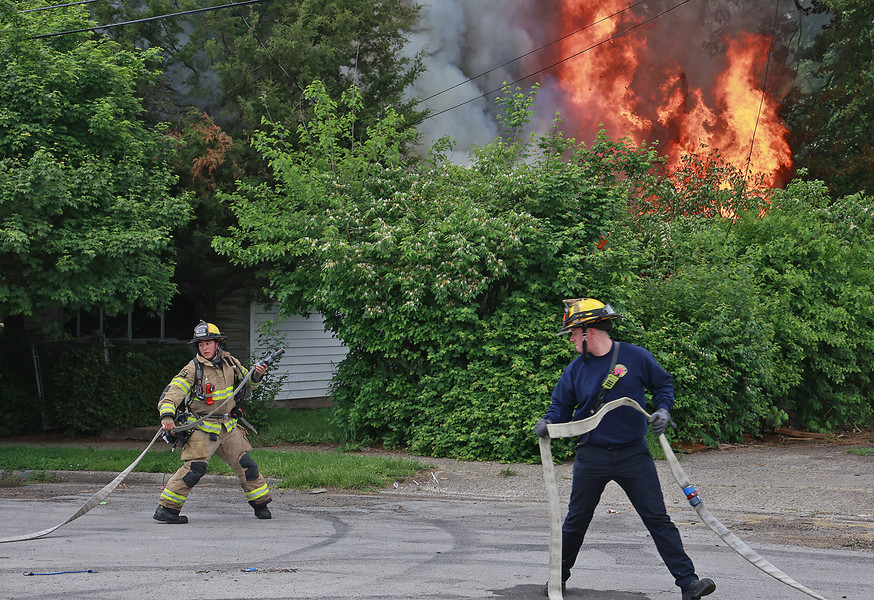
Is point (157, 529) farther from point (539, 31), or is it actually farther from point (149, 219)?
point (539, 31)

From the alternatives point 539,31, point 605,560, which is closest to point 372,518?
point 605,560

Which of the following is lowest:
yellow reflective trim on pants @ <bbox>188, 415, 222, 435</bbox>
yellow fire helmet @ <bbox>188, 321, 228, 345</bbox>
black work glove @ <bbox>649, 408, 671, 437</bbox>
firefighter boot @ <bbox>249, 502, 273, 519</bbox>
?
firefighter boot @ <bbox>249, 502, 273, 519</bbox>

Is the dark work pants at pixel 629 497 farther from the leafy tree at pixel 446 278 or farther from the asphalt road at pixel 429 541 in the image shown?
the leafy tree at pixel 446 278

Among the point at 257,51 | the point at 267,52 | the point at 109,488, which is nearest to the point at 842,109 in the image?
the point at 267,52

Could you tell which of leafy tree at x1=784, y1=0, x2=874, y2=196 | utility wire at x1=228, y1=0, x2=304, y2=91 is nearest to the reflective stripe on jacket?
utility wire at x1=228, y1=0, x2=304, y2=91

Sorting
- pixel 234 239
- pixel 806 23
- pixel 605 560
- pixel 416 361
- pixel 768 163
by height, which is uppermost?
pixel 806 23

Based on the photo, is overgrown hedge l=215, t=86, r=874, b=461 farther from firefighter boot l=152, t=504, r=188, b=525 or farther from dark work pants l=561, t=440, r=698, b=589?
dark work pants l=561, t=440, r=698, b=589

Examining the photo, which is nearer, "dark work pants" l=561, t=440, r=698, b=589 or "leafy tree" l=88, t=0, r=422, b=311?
"dark work pants" l=561, t=440, r=698, b=589

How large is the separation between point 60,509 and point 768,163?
2364 centimetres

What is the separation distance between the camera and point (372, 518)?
838 centimetres

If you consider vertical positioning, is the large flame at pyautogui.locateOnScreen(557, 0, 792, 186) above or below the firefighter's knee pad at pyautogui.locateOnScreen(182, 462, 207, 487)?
above

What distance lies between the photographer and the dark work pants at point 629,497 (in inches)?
195

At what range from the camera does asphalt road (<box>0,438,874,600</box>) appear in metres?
5.50

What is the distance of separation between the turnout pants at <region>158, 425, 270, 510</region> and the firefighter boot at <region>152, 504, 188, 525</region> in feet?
0.15
